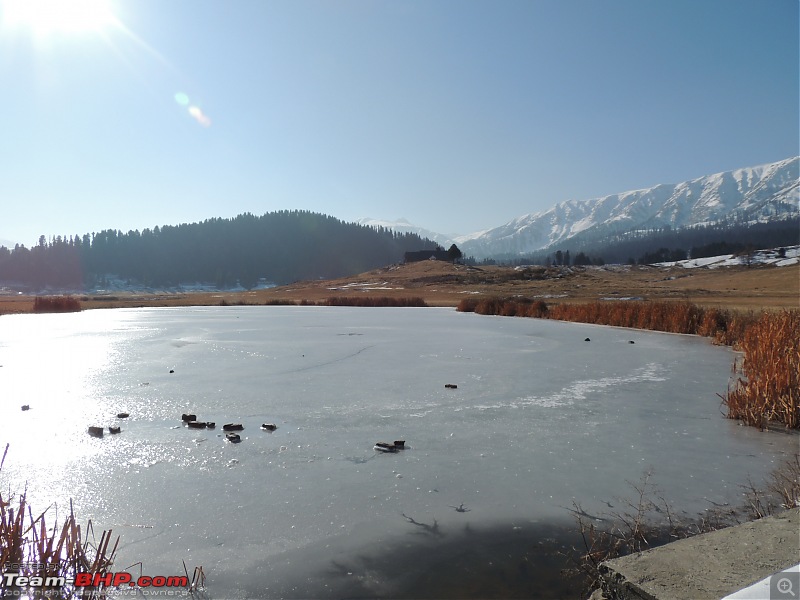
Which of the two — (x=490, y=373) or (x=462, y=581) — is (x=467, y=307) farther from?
(x=462, y=581)

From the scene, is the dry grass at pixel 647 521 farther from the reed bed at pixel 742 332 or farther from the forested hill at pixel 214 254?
the forested hill at pixel 214 254

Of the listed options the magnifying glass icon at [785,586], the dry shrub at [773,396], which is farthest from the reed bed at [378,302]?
the magnifying glass icon at [785,586]

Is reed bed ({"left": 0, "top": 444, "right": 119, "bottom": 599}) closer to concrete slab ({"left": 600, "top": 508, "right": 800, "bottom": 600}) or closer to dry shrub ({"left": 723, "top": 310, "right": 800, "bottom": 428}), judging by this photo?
concrete slab ({"left": 600, "top": 508, "right": 800, "bottom": 600})

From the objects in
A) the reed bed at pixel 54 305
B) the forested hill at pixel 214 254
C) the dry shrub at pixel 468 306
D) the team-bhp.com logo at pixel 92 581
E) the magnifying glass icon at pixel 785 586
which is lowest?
the dry shrub at pixel 468 306

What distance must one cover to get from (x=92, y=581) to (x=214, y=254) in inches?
6798

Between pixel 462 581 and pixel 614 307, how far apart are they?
841 inches

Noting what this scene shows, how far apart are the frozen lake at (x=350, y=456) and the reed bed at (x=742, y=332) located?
0.53 meters

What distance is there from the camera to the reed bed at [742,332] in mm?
6750

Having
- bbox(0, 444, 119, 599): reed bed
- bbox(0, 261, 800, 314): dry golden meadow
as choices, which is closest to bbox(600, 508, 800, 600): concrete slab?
bbox(0, 444, 119, 599): reed bed

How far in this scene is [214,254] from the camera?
537 ft

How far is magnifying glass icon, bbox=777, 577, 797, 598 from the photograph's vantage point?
6.72ft

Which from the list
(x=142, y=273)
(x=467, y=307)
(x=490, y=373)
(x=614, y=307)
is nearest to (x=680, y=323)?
(x=614, y=307)

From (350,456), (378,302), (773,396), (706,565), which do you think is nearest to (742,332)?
(773,396)

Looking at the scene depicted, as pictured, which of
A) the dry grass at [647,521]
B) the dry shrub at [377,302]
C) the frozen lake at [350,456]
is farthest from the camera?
the dry shrub at [377,302]
